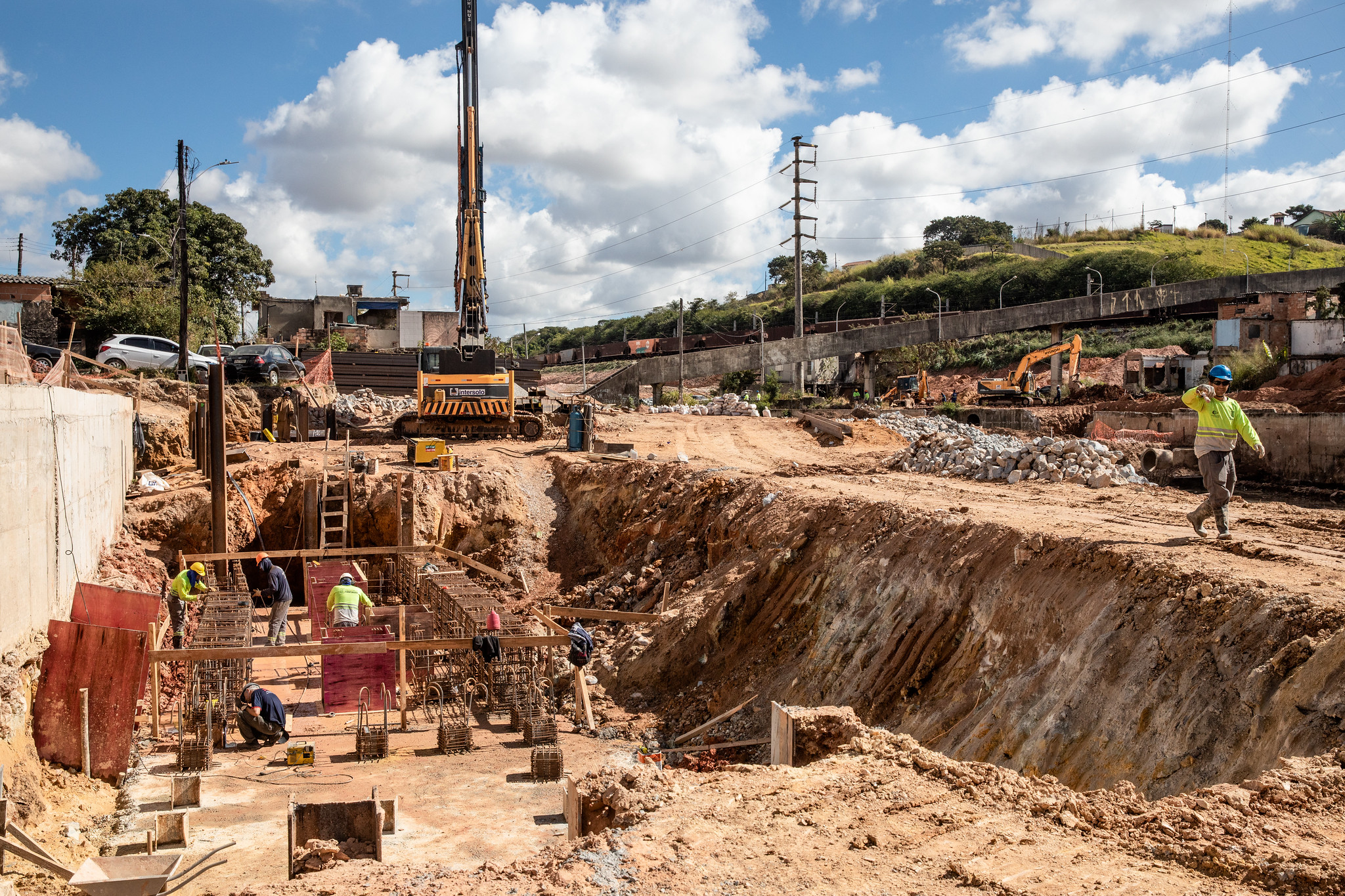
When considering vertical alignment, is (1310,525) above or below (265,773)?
above

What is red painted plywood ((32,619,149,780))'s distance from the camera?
990cm

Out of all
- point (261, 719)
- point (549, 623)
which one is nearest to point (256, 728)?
point (261, 719)

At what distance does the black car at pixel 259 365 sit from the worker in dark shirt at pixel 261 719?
59.3 feet

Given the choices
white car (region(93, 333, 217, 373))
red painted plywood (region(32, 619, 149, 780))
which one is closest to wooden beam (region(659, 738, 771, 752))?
red painted plywood (region(32, 619, 149, 780))

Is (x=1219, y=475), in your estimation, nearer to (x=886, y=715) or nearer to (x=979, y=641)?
(x=979, y=641)

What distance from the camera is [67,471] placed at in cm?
1254

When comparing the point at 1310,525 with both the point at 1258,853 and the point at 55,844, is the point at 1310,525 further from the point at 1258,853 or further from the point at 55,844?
the point at 55,844

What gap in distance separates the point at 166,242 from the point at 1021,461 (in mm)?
41687

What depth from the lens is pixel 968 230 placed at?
333 feet

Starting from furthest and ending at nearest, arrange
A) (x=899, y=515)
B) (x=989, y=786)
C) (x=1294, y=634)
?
(x=899, y=515) → (x=1294, y=634) → (x=989, y=786)

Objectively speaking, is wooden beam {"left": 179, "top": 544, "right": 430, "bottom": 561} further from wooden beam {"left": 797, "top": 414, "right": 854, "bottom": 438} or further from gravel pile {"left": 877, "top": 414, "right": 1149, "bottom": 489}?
wooden beam {"left": 797, "top": 414, "right": 854, "bottom": 438}

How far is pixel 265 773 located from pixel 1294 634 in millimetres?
10902

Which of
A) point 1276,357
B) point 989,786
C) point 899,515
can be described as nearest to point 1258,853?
point 989,786

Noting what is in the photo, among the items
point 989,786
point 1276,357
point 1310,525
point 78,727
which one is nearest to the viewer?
point 989,786
